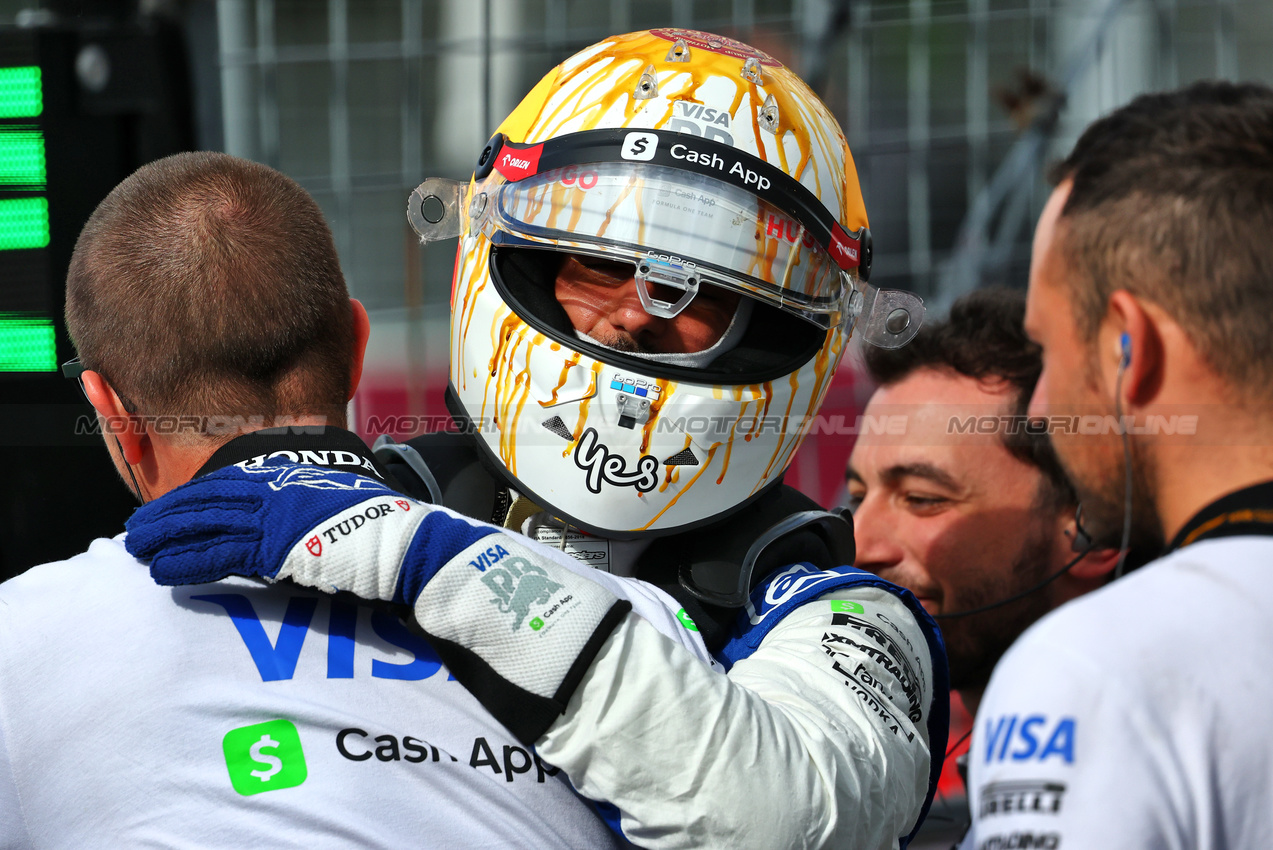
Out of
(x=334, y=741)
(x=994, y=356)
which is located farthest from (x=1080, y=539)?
(x=334, y=741)

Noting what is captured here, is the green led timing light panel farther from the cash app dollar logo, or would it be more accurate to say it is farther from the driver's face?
the cash app dollar logo

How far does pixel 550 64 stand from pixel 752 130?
3.32 meters

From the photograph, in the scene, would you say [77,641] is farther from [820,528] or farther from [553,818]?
[820,528]

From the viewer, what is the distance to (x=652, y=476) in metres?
1.86

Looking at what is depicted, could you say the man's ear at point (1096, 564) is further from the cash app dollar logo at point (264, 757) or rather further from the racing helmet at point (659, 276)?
the cash app dollar logo at point (264, 757)

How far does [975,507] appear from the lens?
2654 mm

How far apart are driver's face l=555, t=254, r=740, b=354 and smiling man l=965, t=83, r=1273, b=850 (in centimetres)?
76

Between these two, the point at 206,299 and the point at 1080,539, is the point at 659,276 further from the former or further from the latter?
the point at 1080,539

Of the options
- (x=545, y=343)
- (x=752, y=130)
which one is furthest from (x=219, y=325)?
(x=752, y=130)

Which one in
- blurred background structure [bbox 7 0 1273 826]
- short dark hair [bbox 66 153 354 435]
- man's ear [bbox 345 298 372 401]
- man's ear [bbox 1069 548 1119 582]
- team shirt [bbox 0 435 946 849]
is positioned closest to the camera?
team shirt [bbox 0 435 946 849]

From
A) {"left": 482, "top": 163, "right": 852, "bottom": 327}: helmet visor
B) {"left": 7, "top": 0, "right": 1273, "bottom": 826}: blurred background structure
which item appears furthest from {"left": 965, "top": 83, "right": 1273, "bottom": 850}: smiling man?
{"left": 7, "top": 0, "right": 1273, "bottom": 826}: blurred background structure

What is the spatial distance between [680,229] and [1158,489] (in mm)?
945

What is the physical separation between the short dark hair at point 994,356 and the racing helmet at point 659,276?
0.78 metres

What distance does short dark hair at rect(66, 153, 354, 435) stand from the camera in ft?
4.87
